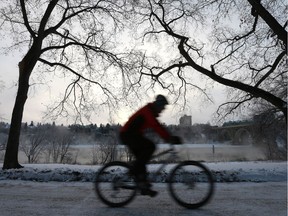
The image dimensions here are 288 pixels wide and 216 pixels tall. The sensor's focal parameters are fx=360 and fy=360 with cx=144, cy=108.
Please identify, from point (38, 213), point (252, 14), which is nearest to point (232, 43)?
point (252, 14)

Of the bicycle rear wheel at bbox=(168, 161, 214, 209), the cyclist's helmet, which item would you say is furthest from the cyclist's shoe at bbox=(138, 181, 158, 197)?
the cyclist's helmet

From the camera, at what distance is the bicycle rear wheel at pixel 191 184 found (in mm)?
6422

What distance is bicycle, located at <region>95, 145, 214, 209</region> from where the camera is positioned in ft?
21.1

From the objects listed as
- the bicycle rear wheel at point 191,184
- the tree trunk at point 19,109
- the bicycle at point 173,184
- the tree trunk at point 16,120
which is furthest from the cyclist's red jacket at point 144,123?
the tree trunk at point 16,120

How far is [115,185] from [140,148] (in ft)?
2.92

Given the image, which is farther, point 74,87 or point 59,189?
point 74,87

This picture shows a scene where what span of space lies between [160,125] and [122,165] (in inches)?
44.3

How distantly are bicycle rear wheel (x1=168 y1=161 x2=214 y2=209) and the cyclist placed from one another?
518 mm

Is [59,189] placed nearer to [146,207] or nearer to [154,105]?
[146,207]

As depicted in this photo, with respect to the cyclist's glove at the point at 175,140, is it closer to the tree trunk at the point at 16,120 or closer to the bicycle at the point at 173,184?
the bicycle at the point at 173,184

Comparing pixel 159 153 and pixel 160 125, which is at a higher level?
pixel 160 125

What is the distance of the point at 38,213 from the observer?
6.04 metres

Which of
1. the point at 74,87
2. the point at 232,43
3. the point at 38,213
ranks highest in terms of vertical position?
the point at 232,43

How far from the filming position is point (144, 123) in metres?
6.30
